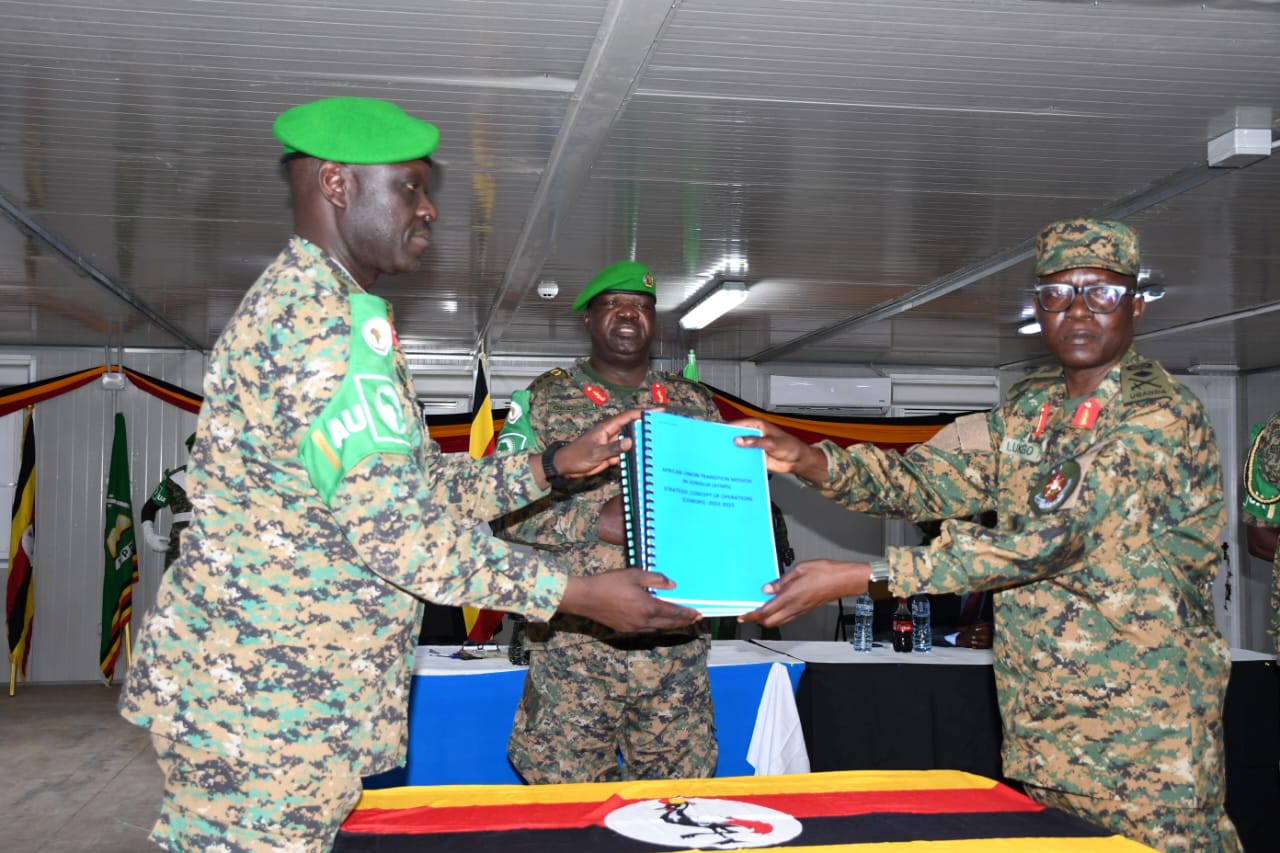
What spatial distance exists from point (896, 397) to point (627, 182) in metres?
6.88

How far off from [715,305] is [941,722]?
4.20 m

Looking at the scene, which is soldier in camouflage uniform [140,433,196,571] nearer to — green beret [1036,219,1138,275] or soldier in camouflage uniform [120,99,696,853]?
soldier in camouflage uniform [120,99,696,853]

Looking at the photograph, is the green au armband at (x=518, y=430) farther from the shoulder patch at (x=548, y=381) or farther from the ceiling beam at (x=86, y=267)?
the ceiling beam at (x=86, y=267)

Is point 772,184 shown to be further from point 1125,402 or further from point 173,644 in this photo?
point 173,644

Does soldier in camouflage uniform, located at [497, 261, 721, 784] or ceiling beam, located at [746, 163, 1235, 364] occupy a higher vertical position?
ceiling beam, located at [746, 163, 1235, 364]

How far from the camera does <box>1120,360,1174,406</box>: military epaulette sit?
2111 millimetres

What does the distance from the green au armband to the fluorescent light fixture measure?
186 inches

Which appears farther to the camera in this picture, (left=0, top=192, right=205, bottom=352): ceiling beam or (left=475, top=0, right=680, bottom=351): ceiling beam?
(left=0, top=192, right=205, bottom=352): ceiling beam

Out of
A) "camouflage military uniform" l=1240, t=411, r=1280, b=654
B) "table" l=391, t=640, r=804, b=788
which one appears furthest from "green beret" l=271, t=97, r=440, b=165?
"camouflage military uniform" l=1240, t=411, r=1280, b=654

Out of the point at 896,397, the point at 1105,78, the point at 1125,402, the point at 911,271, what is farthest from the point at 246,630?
the point at 896,397

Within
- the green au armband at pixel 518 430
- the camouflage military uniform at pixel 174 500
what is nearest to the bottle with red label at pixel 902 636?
the green au armband at pixel 518 430

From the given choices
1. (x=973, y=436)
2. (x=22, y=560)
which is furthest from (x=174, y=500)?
(x=973, y=436)

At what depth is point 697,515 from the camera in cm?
220

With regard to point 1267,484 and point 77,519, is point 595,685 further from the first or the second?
point 77,519
